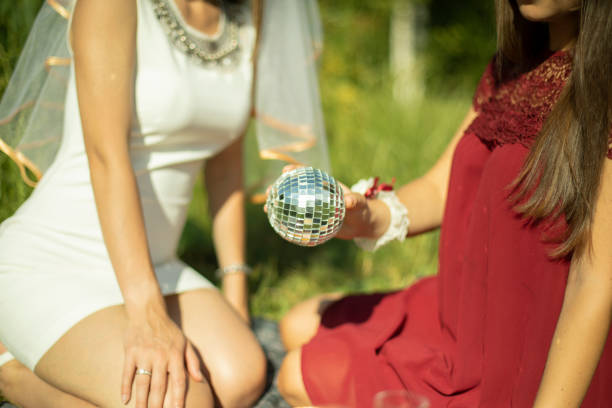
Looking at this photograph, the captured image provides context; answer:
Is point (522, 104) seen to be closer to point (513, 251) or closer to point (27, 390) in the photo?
point (513, 251)

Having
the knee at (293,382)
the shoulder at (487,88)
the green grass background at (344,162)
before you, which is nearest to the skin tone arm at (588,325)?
the shoulder at (487,88)

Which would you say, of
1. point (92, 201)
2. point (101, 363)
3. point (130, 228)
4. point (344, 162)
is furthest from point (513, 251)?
point (344, 162)

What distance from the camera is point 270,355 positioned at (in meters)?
2.47

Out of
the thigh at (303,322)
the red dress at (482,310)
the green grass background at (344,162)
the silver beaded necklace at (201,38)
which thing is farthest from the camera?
the green grass background at (344,162)

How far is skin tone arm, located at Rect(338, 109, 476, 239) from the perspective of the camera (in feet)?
5.83

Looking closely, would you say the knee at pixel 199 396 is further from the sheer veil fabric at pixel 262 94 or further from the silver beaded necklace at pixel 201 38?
the silver beaded necklace at pixel 201 38

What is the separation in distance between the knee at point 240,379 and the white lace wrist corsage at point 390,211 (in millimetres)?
576

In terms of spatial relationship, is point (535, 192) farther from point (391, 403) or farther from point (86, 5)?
point (86, 5)

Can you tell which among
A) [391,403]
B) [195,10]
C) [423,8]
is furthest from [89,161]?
[423,8]

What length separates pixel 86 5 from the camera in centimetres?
171

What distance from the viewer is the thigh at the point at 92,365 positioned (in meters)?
1.67

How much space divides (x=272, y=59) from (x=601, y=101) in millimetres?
1378

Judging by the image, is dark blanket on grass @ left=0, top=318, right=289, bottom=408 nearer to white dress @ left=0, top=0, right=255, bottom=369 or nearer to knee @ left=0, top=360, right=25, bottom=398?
knee @ left=0, top=360, right=25, bottom=398

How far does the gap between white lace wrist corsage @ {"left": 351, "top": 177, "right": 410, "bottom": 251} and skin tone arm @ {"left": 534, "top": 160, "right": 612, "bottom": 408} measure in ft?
2.12
